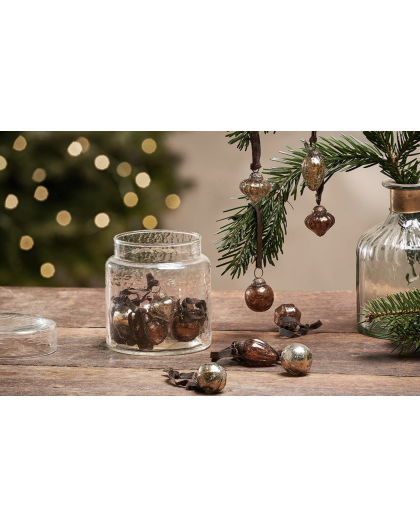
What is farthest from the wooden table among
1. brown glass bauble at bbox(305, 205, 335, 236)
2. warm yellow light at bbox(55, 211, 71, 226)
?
warm yellow light at bbox(55, 211, 71, 226)

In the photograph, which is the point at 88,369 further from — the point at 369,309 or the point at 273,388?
the point at 369,309

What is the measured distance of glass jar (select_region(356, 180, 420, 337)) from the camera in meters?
0.88

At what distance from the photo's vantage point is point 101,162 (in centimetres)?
179

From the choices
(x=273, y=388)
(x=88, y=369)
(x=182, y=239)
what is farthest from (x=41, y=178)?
(x=273, y=388)

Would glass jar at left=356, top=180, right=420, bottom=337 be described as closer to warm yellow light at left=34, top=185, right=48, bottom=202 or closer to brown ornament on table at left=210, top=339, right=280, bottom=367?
brown ornament on table at left=210, top=339, right=280, bottom=367

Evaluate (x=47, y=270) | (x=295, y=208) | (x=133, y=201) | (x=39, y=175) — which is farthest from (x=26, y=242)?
(x=295, y=208)

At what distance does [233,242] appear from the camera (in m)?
0.93

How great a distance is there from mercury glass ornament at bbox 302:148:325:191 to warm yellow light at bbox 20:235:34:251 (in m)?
1.21

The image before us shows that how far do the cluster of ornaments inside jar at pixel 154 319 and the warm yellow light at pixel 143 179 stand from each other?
1016 millimetres

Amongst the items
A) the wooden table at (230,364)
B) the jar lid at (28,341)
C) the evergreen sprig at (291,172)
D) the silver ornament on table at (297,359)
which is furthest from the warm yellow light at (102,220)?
the silver ornament on table at (297,359)

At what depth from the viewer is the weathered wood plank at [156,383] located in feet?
2.24

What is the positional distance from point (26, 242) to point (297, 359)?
1266 mm
